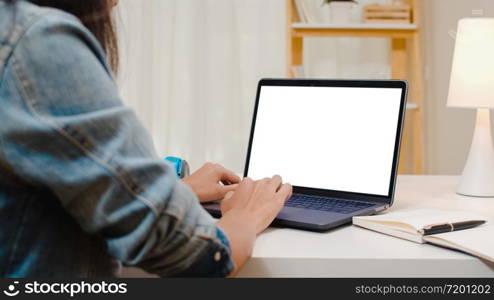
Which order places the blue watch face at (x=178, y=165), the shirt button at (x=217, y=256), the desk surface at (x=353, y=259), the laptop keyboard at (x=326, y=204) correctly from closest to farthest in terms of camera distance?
the shirt button at (x=217, y=256) → the desk surface at (x=353, y=259) → the laptop keyboard at (x=326, y=204) → the blue watch face at (x=178, y=165)

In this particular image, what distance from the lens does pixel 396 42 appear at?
268cm

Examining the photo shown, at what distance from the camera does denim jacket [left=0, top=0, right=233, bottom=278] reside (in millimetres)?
522

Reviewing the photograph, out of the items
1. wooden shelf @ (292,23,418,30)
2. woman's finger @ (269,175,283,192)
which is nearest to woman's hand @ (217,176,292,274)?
woman's finger @ (269,175,283,192)

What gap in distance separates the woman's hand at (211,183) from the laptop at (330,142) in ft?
0.07

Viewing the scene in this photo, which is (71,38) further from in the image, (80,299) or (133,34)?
(133,34)

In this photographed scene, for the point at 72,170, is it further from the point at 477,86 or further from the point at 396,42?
the point at 396,42

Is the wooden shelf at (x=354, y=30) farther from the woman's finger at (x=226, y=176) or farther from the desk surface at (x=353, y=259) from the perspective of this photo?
the desk surface at (x=353, y=259)

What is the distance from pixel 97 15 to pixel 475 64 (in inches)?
33.3

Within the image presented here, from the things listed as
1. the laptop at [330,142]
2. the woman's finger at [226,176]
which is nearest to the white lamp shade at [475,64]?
the laptop at [330,142]

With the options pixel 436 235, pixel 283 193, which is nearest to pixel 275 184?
pixel 283 193

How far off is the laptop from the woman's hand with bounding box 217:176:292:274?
58 mm

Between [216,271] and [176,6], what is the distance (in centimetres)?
241

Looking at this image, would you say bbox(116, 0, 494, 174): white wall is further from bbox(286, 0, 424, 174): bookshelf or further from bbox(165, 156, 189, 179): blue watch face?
bbox(165, 156, 189, 179): blue watch face

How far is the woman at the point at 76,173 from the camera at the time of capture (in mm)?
522
